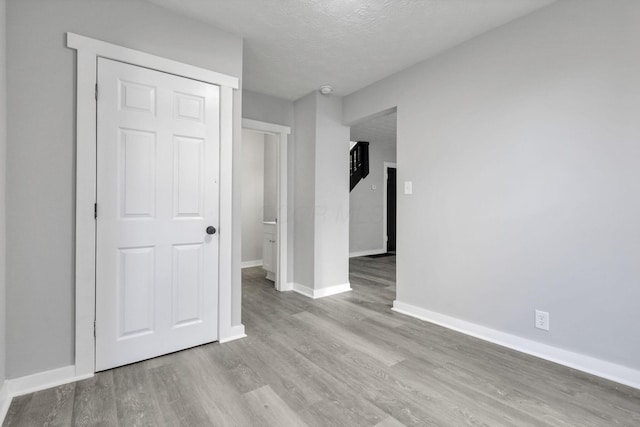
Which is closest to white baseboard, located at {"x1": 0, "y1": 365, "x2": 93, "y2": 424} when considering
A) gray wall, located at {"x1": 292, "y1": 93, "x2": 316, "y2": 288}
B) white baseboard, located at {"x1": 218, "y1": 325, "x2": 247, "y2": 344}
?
white baseboard, located at {"x1": 218, "y1": 325, "x2": 247, "y2": 344}

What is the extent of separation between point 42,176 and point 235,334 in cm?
169

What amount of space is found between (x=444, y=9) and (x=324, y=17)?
879 millimetres

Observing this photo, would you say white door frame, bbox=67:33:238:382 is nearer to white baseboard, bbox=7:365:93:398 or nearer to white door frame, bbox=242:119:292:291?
white baseboard, bbox=7:365:93:398

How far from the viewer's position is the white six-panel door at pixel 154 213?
193 cm

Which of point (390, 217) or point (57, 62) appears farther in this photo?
point (390, 217)

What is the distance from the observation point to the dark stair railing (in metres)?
6.47

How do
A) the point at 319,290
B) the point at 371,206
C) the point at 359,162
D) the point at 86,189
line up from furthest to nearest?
the point at 371,206, the point at 359,162, the point at 319,290, the point at 86,189

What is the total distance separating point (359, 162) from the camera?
21.3 feet

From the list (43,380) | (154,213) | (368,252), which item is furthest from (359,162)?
(43,380)

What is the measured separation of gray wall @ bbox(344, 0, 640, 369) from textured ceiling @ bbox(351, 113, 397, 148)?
189 centimetres

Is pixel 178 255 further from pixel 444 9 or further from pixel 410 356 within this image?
pixel 444 9

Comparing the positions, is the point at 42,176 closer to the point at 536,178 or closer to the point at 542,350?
the point at 536,178

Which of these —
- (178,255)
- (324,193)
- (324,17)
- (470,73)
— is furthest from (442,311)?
(324,17)

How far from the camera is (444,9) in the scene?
84.6 inches
